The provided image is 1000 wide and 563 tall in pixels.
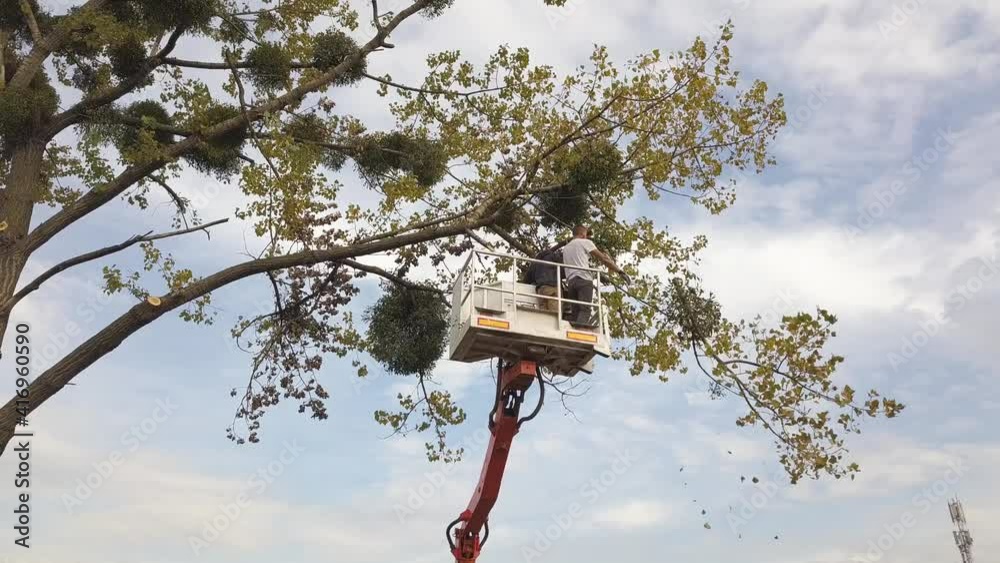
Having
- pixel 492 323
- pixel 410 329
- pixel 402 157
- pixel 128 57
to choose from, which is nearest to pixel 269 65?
pixel 128 57

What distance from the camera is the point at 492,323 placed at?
7664mm

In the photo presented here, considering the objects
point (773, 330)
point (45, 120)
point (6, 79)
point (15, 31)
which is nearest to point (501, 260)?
point (773, 330)

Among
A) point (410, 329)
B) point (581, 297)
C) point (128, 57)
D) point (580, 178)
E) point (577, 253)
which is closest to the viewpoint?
point (581, 297)

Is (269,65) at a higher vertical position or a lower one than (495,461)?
higher

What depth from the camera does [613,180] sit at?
37.5 ft

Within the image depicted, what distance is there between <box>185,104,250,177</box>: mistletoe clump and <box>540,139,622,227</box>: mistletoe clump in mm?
4896

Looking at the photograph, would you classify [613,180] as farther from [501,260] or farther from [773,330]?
[773,330]

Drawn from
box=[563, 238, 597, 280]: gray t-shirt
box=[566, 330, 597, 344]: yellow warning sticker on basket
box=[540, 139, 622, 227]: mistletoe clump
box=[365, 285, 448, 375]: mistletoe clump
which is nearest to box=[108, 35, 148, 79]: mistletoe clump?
box=[365, 285, 448, 375]: mistletoe clump

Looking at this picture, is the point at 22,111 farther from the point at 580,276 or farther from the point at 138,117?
the point at 580,276

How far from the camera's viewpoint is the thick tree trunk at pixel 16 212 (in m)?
10.7

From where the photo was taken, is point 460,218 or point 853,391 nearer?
point 853,391

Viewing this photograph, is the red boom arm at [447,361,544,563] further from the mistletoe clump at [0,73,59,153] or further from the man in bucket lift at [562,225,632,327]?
the mistletoe clump at [0,73,59,153]

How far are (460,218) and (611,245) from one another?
2257 mm

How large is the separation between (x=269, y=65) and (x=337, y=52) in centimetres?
113
